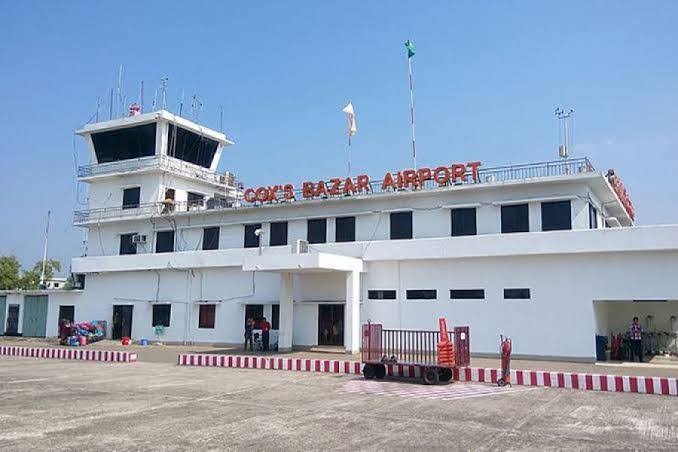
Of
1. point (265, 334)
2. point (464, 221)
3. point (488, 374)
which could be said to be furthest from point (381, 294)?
point (488, 374)

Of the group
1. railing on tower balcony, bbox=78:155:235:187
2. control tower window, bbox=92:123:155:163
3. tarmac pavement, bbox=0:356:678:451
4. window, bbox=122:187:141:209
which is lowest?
tarmac pavement, bbox=0:356:678:451

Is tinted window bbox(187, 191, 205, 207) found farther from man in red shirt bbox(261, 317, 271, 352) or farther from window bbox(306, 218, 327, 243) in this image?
man in red shirt bbox(261, 317, 271, 352)

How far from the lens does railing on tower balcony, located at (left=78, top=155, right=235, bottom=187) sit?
116 feet

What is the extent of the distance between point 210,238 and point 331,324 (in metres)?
9.74

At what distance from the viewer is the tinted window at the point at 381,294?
2653 centimetres

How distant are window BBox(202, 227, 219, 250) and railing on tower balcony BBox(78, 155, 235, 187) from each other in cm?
514

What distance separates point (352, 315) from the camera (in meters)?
25.2

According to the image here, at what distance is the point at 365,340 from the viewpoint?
17.8 m

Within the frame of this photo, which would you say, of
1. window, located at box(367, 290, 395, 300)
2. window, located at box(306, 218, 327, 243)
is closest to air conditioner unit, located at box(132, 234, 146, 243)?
window, located at box(306, 218, 327, 243)

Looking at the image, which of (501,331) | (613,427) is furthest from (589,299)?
(613,427)

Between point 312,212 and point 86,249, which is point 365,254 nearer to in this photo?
point 312,212

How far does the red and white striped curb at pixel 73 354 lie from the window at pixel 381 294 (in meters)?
10.4

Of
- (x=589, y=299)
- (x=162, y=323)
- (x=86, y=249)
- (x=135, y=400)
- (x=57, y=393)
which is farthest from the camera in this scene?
(x=86, y=249)

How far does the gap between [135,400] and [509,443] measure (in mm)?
8458
